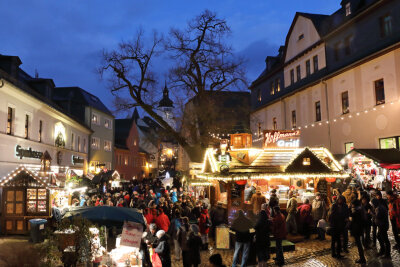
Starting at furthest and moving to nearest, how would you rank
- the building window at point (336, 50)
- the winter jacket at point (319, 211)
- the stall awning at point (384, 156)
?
the building window at point (336, 50), the stall awning at point (384, 156), the winter jacket at point (319, 211)

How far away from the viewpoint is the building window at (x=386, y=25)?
20.0 metres

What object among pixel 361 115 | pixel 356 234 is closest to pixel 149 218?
pixel 356 234

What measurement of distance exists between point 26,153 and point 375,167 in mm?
20398

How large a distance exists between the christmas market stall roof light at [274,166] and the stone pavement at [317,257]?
156 inches

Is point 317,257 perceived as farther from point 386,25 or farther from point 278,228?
point 386,25

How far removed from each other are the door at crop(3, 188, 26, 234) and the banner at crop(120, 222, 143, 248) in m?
9.35

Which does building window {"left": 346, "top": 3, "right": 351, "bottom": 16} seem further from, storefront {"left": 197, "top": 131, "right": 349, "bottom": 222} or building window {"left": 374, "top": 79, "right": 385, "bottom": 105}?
storefront {"left": 197, "top": 131, "right": 349, "bottom": 222}

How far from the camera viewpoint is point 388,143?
20.1 metres

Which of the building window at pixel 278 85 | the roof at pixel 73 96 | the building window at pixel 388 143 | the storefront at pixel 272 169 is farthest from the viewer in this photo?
the roof at pixel 73 96

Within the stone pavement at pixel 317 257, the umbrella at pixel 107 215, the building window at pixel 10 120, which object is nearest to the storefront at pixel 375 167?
the stone pavement at pixel 317 257

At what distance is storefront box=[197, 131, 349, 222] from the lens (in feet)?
53.1

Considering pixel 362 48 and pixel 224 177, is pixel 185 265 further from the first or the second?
pixel 362 48

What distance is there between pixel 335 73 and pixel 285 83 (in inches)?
323

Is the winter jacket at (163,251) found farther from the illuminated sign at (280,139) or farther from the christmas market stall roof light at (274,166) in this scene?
the illuminated sign at (280,139)
